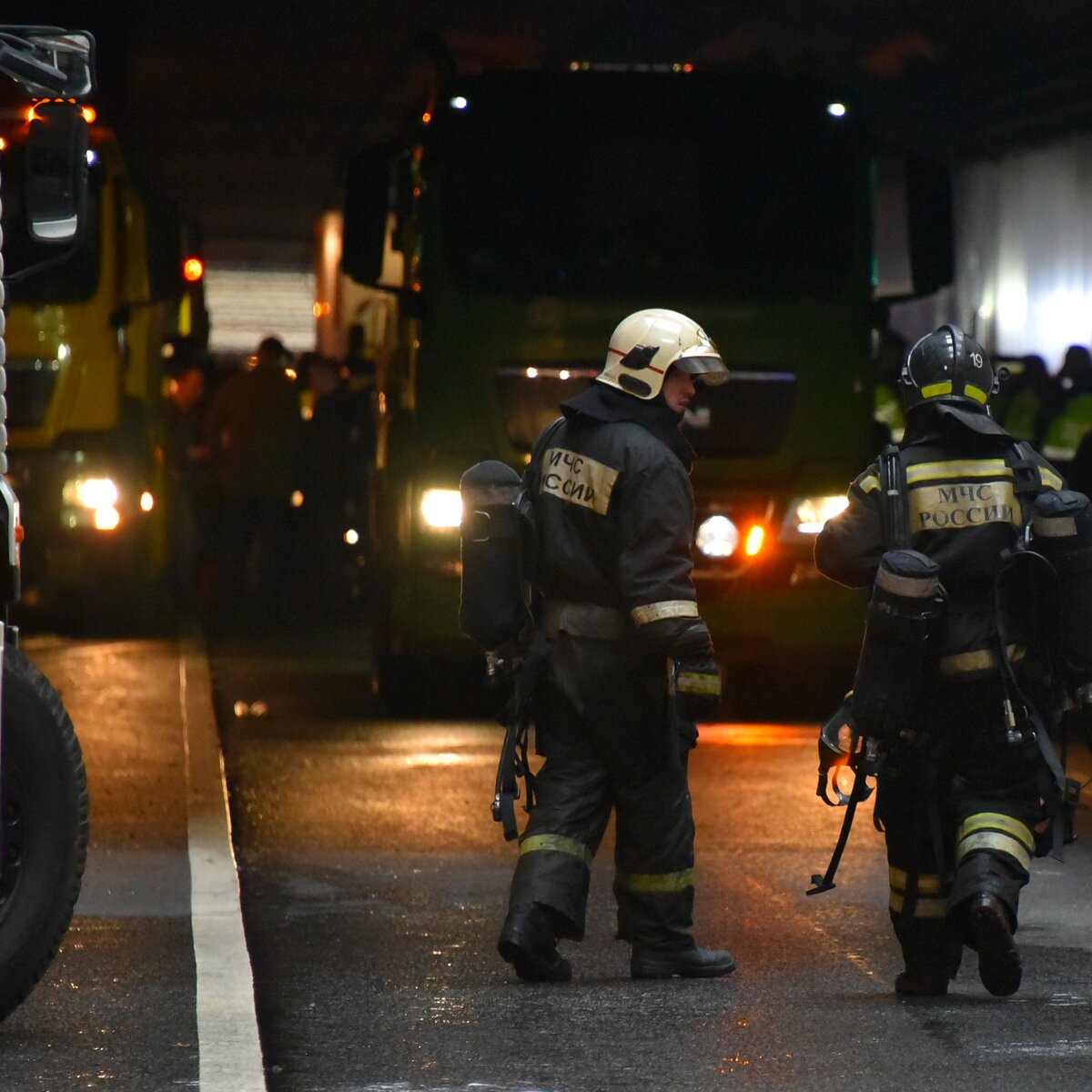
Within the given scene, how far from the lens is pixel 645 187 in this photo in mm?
11781

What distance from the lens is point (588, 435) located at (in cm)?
667

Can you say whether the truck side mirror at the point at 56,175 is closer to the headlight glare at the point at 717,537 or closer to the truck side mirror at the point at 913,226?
the headlight glare at the point at 717,537

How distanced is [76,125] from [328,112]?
27375mm

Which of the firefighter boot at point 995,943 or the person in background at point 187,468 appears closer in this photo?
the firefighter boot at point 995,943

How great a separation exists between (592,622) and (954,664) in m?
0.96

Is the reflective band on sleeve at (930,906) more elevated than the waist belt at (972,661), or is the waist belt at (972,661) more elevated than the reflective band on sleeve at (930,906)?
the waist belt at (972,661)

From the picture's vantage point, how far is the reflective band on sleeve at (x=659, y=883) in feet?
21.8

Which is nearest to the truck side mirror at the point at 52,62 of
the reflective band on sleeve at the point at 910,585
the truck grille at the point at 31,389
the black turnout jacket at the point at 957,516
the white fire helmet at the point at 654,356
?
the white fire helmet at the point at 654,356

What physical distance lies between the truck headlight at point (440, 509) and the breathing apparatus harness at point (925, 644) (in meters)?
5.23

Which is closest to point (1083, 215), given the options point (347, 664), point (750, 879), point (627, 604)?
point (347, 664)

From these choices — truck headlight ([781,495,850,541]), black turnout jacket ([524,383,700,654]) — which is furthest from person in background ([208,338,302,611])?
black turnout jacket ([524,383,700,654])

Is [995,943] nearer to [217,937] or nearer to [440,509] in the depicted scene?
[217,937]

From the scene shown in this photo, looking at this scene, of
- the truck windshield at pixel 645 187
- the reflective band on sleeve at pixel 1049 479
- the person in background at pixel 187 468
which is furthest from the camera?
the person in background at pixel 187 468

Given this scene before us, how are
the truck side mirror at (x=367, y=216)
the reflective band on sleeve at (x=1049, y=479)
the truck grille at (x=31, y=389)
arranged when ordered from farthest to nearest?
the truck grille at (x=31, y=389) < the truck side mirror at (x=367, y=216) < the reflective band on sleeve at (x=1049, y=479)
